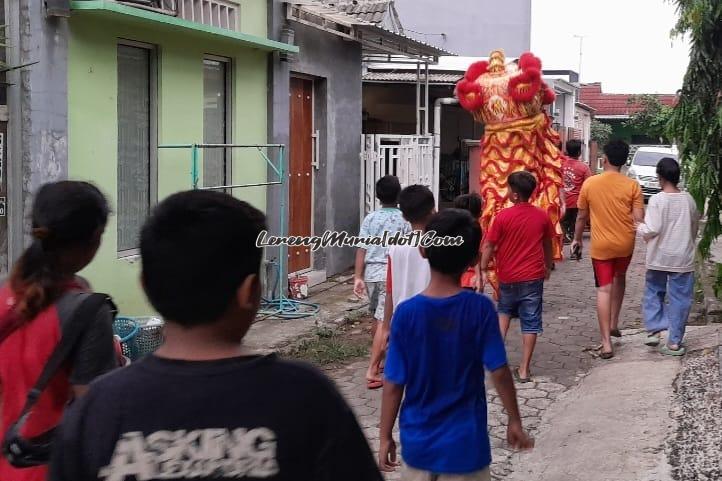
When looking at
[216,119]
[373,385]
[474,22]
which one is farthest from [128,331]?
[474,22]

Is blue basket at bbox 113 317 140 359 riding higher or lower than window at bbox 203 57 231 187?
lower

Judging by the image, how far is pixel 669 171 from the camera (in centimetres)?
739

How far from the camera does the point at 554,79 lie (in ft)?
72.6

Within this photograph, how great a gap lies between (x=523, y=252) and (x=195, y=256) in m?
5.35

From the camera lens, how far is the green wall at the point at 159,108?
747cm

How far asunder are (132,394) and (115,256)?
6397mm

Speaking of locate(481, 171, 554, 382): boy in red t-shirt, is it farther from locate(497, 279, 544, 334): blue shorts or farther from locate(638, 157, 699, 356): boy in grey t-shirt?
locate(638, 157, 699, 356): boy in grey t-shirt

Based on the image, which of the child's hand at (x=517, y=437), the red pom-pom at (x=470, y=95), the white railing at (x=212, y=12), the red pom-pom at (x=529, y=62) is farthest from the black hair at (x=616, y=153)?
the child's hand at (x=517, y=437)

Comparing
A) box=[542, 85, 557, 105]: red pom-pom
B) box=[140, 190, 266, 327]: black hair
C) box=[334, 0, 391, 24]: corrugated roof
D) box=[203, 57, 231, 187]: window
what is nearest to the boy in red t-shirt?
box=[542, 85, 557, 105]: red pom-pom

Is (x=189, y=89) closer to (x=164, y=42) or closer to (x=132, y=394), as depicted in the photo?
(x=164, y=42)

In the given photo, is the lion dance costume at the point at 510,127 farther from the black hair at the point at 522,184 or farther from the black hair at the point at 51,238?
the black hair at the point at 51,238

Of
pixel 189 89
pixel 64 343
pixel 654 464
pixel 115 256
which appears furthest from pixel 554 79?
pixel 64 343

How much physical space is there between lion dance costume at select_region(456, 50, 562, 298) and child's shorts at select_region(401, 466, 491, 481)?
6.15 m

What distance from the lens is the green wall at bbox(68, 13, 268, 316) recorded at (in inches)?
294
